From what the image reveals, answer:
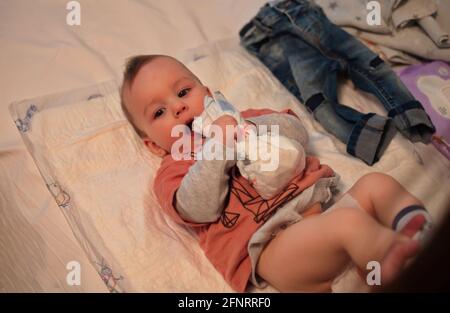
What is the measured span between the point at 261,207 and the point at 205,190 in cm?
11

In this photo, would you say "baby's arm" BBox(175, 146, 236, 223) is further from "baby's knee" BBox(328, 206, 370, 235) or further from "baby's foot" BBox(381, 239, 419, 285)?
"baby's foot" BBox(381, 239, 419, 285)

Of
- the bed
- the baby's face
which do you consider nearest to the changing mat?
the bed

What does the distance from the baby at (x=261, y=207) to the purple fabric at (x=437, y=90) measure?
0.30 meters

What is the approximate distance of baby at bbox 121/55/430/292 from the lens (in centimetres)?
65

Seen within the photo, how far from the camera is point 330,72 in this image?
3.81 ft

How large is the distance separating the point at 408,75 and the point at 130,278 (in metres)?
0.89

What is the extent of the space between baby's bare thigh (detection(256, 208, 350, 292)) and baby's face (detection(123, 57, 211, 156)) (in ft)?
1.04

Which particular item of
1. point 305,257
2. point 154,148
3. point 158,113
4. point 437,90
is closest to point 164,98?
point 158,113

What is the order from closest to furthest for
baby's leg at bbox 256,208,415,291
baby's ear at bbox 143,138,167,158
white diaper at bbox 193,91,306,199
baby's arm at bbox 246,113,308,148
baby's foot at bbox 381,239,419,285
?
baby's foot at bbox 381,239,419,285 → baby's leg at bbox 256,208,415,291 → white diaper at bbox 193,91,306,199 → baby's arm at bbox 246,113,308,148 → baby's ear at bbox 143,138,167,158

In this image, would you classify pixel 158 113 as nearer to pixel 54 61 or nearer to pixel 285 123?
pixel 285 123
